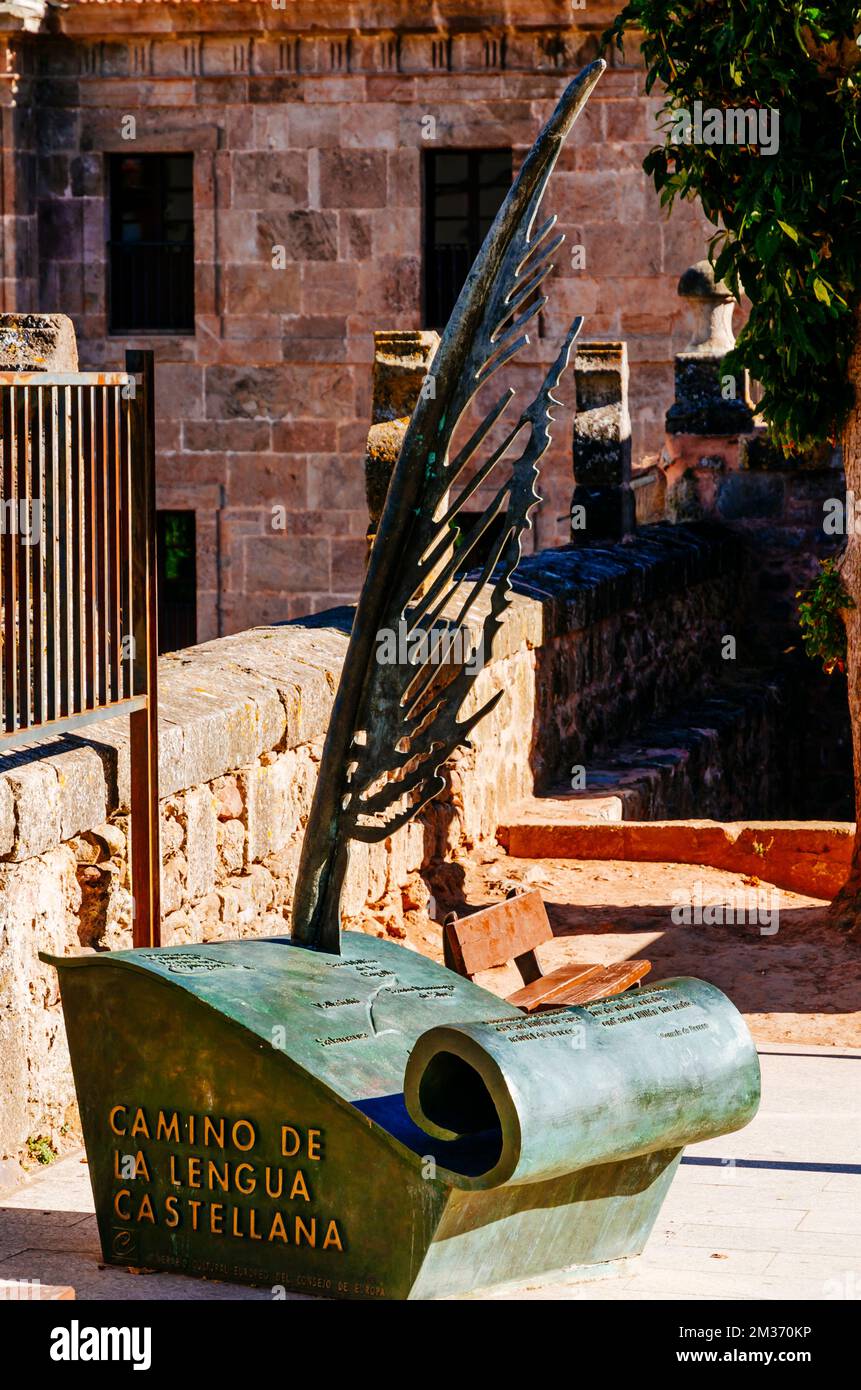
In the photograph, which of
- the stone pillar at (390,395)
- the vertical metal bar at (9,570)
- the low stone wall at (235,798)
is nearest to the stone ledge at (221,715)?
the low stone wall at (235,798)

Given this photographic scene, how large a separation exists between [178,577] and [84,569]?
13.8 metres

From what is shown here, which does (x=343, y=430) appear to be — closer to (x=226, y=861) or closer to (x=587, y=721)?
(x=587, y=721)

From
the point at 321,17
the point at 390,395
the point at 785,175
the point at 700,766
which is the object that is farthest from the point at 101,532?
the point at 321,17

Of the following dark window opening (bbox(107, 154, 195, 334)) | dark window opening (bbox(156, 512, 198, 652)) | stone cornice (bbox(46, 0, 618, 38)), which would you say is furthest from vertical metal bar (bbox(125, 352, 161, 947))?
dark window opening (bbox(107, 154, 195, 334))

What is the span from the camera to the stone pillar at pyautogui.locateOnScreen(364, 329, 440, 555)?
8906mm

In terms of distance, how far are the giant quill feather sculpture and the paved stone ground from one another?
2.74ft

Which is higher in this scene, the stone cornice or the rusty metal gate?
the stone cornice

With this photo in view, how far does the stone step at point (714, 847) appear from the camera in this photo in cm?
935

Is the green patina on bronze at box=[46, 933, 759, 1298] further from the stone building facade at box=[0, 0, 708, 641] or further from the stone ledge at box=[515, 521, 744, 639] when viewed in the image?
the stone building facade at box=[0, 0, 708, 641]

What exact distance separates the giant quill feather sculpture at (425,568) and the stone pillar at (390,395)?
13.9 feet

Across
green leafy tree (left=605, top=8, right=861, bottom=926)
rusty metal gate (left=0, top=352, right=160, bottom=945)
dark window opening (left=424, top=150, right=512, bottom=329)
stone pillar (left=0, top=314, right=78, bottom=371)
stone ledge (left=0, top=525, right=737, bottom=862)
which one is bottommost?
stone ledge (left=0, top=525, right=737, bottom=862)

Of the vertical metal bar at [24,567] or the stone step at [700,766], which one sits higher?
the vertical metal bar at [24,567]

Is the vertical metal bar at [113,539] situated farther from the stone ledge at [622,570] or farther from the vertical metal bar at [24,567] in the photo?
the stone ledge at [622,570]

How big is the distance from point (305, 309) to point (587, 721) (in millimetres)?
7983
